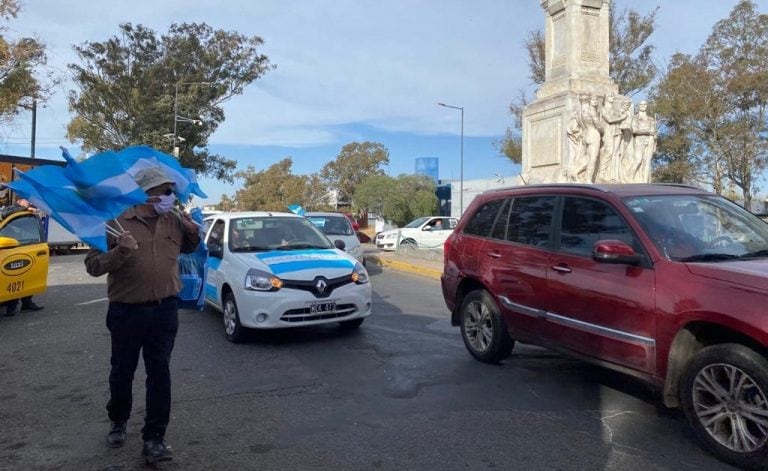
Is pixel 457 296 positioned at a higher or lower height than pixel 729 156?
lower

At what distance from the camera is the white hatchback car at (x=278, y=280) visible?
673 cm

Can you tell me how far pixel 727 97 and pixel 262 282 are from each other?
32.0m

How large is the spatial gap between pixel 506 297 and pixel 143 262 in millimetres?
3311

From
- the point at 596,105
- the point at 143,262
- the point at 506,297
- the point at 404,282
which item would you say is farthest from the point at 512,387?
the point at 596,105

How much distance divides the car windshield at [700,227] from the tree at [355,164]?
60.5m

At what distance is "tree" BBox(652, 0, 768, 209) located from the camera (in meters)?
30.4

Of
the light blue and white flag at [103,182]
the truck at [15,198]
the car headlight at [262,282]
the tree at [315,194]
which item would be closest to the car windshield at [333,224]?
the car headlight at [262,282]

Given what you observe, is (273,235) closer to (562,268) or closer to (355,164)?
(562,268)

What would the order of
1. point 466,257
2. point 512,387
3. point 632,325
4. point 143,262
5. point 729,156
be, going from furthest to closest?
point 729,156, point 466,257, point 512,387, point 632,325, point 143,262

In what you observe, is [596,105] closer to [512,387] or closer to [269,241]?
[269,241]

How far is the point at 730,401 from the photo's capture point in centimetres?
369

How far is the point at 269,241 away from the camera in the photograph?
787 cm

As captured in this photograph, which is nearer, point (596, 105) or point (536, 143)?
point (596, 105)

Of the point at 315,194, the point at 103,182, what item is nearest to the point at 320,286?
the point at 103,182
